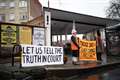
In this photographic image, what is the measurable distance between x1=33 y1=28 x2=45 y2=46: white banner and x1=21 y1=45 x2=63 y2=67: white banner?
131cm

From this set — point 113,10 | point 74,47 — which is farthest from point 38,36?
point 113,10

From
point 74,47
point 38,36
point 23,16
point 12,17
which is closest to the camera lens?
point 38,36

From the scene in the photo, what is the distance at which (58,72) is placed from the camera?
15.9m

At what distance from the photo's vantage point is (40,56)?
16891mm

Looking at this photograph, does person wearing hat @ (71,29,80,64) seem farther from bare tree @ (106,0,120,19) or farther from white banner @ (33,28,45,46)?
Result: bare tree @ (106,0,120,19)

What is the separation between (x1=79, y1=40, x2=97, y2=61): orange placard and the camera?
20.9 meters

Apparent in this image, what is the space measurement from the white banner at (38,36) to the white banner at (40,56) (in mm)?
1311

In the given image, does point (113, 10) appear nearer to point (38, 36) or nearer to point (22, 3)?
point (38, 36)

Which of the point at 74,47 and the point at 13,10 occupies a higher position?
the point at 13,10

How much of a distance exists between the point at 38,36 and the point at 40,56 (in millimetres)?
2262

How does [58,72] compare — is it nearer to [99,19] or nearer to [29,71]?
[29,71]

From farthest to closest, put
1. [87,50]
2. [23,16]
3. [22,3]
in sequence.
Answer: [22,3] → [23,16] → [87,50]

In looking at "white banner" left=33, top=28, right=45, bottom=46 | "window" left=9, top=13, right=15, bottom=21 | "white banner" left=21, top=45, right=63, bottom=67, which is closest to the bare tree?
"white banner" left=33, top=28, right=45, bottom=46

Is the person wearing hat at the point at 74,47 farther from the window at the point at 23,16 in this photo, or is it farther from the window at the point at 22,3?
the window at the point at 22,3
